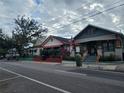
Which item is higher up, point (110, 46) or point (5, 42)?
point (5, 42)

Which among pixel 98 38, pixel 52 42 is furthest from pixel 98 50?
pixel 52 42

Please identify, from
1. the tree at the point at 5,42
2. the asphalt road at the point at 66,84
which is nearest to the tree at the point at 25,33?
the tree at the point at 5,42

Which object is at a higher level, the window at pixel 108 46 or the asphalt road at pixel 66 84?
the window at pixel 108 46

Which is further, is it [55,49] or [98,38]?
[55,49]

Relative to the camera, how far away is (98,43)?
3338 centimetres

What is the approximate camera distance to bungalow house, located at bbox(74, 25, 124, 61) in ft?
96.6

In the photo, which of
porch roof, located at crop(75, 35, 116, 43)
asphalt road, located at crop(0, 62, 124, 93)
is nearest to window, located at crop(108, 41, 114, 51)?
porch roof, located at crop(75, 35, 116, 43)

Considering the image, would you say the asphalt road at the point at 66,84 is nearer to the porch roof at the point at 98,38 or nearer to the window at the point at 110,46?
the porch roof at the point at 98,38

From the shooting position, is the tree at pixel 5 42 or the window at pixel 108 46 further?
the tree at pixel 5 42

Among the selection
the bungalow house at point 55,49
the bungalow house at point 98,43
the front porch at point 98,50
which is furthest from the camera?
the bungalow house at point 55,49

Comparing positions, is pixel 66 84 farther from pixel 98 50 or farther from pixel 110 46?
pixel 98 50

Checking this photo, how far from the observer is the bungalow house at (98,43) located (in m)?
29.5

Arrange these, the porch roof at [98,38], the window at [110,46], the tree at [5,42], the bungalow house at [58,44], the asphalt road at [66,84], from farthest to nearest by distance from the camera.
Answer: the tree at [5,42], the bungalow house at [58,44], the window at [110,46], the porch roof at [98,38], the asphalt road at [66,84]

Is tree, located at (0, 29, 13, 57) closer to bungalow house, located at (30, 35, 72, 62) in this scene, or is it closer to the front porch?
bungalow house, located at (30, 35, 72, 62)
